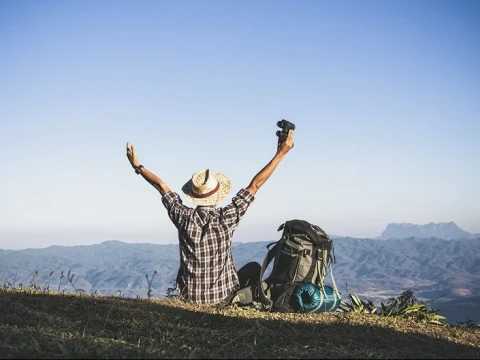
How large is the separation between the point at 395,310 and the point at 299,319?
7.52 ft

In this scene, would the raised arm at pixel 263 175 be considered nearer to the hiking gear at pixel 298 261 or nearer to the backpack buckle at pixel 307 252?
the hiking gear at pixel 298 261

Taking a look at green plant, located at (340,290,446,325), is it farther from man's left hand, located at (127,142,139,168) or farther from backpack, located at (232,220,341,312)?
man's left hand, located at (127,142,139,168)

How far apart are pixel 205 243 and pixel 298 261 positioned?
5.13ft

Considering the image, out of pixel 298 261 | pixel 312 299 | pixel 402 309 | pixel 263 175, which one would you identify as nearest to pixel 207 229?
pixel 263 175

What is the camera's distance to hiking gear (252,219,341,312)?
7.33 metres

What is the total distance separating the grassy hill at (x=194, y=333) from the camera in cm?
362

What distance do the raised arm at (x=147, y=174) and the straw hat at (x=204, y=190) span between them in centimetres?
34

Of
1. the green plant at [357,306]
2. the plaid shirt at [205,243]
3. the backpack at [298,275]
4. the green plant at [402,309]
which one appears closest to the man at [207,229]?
the plaid shirt at [205,243]

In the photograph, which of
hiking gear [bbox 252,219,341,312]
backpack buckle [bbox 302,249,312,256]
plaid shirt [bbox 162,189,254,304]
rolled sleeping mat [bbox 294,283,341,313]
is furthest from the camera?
backpack buckle [bbox 302,249,312,256]

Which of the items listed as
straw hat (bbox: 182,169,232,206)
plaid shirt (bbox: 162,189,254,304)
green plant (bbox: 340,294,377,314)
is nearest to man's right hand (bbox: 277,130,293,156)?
plaid shirt (bbox: 162,189,254,304)

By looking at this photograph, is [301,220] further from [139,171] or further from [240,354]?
[240,354]

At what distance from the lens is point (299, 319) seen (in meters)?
6.21

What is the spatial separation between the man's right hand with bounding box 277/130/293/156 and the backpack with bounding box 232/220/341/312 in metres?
1.21

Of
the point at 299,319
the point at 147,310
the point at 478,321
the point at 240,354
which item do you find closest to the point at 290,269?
the point at 299,319
